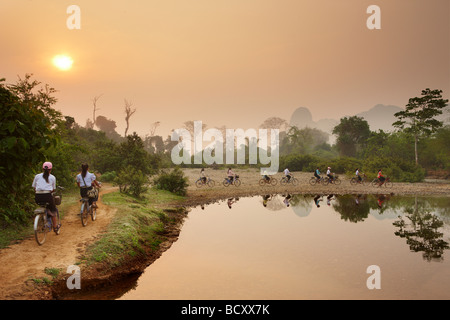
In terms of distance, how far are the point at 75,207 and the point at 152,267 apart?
593 centimetres

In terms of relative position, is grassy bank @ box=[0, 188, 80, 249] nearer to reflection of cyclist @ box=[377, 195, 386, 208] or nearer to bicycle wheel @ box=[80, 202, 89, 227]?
bicycle wheel @ box=[80, 202, 89, 227]

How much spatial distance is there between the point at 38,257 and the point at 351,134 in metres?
61.6

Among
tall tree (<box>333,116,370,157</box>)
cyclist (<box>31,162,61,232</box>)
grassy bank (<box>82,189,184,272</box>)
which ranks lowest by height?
grassy bank (<box>82,189,184,272</box>)

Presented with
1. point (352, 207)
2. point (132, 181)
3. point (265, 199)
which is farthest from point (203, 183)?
point (352, 207)

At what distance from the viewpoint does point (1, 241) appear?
28.0 ft

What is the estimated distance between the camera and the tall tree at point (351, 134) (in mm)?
59812

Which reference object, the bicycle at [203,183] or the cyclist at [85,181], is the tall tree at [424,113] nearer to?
the bicycle at [203,183]

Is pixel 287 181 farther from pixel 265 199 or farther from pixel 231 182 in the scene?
pixel 265 199

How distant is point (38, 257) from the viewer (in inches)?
312

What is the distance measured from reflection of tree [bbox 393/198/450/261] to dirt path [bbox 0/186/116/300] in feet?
37.7

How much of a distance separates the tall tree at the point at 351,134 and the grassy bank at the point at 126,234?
51.1 metres

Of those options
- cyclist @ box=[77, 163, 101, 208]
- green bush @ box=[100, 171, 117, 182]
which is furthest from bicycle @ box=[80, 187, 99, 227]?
green bush @ box=[100, 171, 117, 182]

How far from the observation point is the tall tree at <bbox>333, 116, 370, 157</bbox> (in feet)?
196
